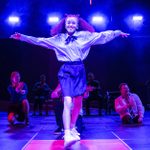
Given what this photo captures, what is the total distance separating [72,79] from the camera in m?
4.83

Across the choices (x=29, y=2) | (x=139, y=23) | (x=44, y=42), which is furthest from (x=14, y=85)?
Result: (x=139, y=23)

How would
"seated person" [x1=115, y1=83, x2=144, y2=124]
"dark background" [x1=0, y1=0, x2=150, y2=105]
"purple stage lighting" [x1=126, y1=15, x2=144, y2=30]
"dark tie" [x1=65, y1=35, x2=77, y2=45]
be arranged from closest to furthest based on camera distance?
"dark tie" [x1=65, y1=35, x2=77, y2=45]
"seated person" [x1=115, y1=83, x2=144, y2=124]
"purple stage lighting" [x1=126, y1=15, x2=144, y2=30]
"dark background" [x1=0, y1=0, x2=150, y2=105]

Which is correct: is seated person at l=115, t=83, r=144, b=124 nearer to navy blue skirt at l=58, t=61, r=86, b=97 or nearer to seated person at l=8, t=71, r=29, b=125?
seated person at l=8, t=71, r=29, b=125

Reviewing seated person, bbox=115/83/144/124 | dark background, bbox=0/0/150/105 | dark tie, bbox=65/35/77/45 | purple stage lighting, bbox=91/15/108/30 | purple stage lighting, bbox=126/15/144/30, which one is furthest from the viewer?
dark background, bbox=0/0/150/105

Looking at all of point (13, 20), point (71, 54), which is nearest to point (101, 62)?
point (13, 20)

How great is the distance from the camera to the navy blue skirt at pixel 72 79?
15.6 ft

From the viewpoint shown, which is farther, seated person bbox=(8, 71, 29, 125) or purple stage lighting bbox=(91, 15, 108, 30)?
purple stage lighting bbox=(91, 15, 108, 30)

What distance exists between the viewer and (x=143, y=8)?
1353 cm

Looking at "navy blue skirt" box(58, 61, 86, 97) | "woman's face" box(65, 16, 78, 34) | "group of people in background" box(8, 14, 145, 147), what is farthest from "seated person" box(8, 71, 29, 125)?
"navy blue skirt" box(58, 61, 86, 97)

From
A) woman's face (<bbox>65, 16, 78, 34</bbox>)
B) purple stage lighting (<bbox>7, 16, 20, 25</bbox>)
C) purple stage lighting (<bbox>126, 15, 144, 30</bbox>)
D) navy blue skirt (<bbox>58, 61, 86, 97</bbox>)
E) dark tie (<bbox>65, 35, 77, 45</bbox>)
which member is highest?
purple stage lighting (<bbox>7, 16, 20, 25</bbox>)

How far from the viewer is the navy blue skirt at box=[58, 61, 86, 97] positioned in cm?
475

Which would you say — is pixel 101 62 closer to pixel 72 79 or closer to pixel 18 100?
pixel 18 100

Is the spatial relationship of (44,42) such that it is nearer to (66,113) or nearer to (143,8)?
(66,113)

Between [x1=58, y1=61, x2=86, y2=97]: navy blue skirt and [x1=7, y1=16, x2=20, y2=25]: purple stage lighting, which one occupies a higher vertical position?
[x1=7, y1=16, x2=20, y2=25]: purple stage lighting
